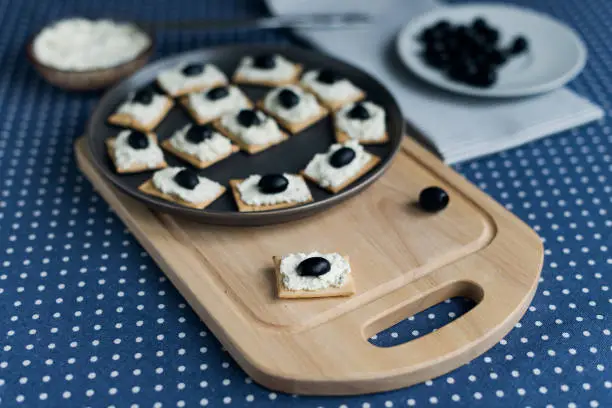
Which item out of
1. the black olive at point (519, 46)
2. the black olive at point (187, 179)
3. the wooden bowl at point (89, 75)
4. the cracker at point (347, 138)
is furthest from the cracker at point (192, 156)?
the black olive at point (519, 46)

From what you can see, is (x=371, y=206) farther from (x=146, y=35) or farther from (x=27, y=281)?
(x=146, y=35)

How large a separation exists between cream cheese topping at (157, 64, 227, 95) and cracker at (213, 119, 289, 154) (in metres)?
0.14

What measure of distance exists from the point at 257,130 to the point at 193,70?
27cm

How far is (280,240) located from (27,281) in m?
0.46

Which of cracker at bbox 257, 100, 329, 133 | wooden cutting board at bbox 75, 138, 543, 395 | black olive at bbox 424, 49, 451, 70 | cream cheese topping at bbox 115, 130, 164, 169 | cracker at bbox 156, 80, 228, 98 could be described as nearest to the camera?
wooden cutting board at bbox 75, 138, 543, 395

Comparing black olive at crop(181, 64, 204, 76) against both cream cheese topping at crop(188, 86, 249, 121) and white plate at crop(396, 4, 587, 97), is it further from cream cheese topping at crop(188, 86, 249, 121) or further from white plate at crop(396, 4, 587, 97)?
white plate at crop(396, 4, 587, 97)

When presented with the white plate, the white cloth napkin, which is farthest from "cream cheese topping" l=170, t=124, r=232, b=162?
the white plate

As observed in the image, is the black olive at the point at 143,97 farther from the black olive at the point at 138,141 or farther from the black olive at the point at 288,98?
the black olive at the point at 288,98

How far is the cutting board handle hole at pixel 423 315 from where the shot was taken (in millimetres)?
1235

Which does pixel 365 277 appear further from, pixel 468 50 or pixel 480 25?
pixel 480 25

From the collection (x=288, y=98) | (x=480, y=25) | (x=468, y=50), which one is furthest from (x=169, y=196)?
(x=480, y=25)

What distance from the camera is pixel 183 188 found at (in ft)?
4.56

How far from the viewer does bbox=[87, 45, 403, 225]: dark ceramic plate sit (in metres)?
1.35

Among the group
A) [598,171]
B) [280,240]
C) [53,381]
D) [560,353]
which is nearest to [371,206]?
[280,240]
